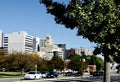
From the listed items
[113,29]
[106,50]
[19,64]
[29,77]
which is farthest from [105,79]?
[19,64]

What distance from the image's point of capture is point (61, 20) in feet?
49.0

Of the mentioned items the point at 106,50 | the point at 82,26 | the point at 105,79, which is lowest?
the point at 105,79

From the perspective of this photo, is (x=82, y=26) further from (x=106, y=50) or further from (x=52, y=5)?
(x=52, y=5)

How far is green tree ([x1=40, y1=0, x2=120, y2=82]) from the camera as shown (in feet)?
41.7

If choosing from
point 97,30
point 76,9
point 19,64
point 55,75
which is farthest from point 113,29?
point 19,64

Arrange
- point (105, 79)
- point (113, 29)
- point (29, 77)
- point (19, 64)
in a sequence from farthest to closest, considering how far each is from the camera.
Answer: point (19, 64), point (29, 77), point (105, 79), point (113, 29)

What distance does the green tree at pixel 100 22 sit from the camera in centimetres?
1271

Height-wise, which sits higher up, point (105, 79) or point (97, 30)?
point (97, 30)

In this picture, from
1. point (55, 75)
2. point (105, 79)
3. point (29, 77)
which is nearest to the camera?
point (105, 79)

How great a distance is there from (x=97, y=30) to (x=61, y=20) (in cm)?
225

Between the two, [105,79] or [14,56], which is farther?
[14,56]

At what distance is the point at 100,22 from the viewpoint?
1281cm

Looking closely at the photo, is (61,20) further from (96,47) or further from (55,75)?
(55,75)

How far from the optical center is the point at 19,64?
326 ft
